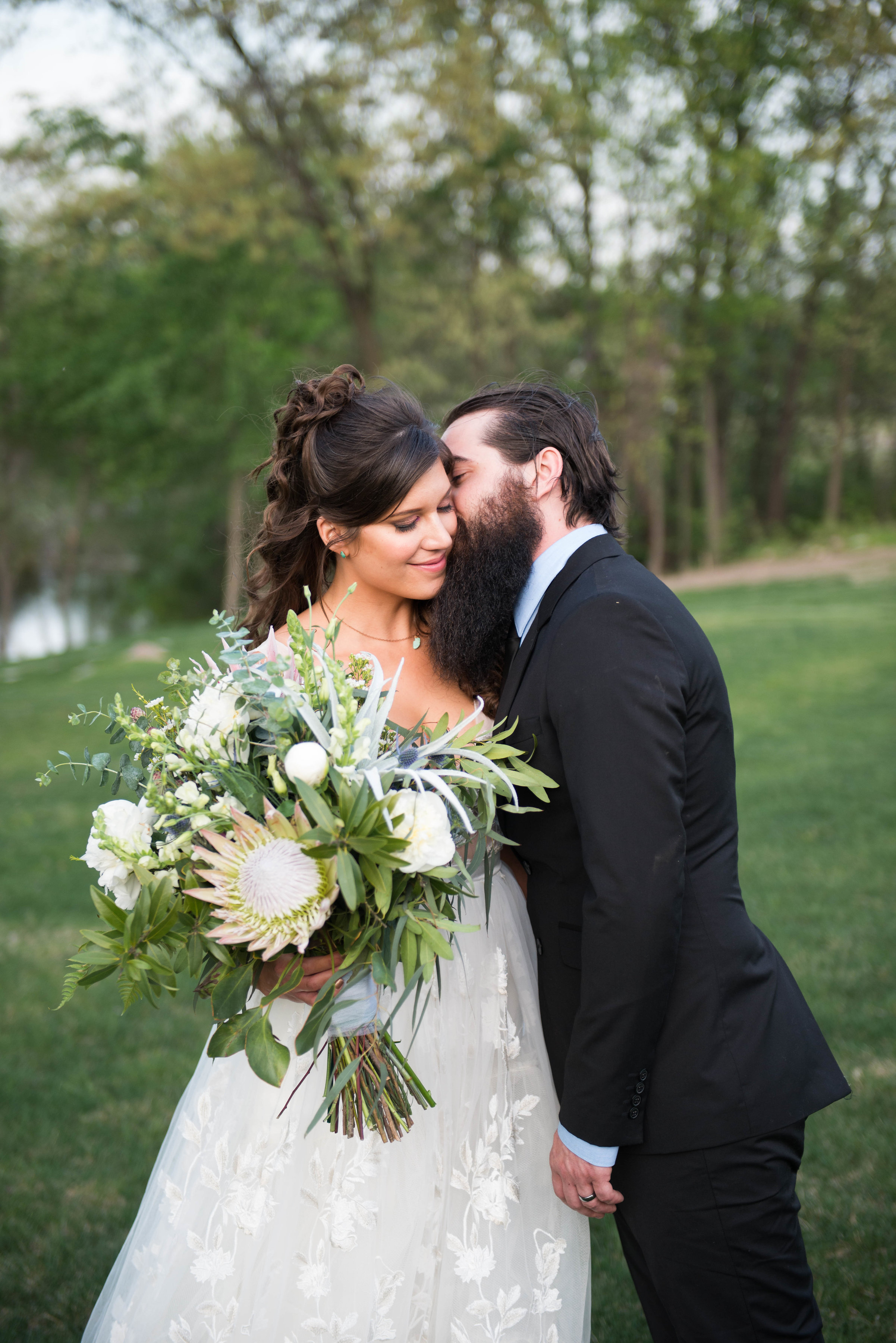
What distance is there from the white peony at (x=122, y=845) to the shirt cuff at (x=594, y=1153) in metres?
1.09

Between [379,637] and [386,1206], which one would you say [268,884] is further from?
[379,637]

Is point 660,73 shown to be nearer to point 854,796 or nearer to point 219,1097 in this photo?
point 854,796

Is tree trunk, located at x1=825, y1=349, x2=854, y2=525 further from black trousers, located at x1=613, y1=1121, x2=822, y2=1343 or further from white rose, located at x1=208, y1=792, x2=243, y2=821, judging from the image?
white rose, located at x1=208, y1=792, x2=243, y2=821

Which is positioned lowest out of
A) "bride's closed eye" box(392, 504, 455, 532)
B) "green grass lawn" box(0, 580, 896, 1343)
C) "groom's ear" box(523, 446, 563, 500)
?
"green grass lawn" box(0, 580, 896, 1343)

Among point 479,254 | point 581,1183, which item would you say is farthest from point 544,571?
point 479,254

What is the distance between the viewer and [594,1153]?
2.19m

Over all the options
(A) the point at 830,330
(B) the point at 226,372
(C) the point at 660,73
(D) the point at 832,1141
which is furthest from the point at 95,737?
(A) the point at 830,330

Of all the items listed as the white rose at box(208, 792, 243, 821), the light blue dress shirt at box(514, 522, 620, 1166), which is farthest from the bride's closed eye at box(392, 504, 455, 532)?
the white rose at box(208, 792, 243, 821)

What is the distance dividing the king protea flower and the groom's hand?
0.79m

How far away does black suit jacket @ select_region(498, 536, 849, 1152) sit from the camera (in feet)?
6.77

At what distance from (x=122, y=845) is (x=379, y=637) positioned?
4.35 feet

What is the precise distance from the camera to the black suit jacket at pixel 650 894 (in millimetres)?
2064

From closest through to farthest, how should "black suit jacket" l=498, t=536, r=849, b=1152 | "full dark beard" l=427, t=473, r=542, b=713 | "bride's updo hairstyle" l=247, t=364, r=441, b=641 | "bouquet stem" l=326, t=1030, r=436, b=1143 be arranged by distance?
A: "black suit jacket" l=498, t=536, r=849, b=1152 < "bouquet stem" l=326, t=1030, r=436, b=1143 < "full dark beard" l=427, t=473, r=542, b=713 < "bride's updo hairstyle" l=247, t=364, r=441, b=641

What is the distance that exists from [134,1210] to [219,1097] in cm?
191
